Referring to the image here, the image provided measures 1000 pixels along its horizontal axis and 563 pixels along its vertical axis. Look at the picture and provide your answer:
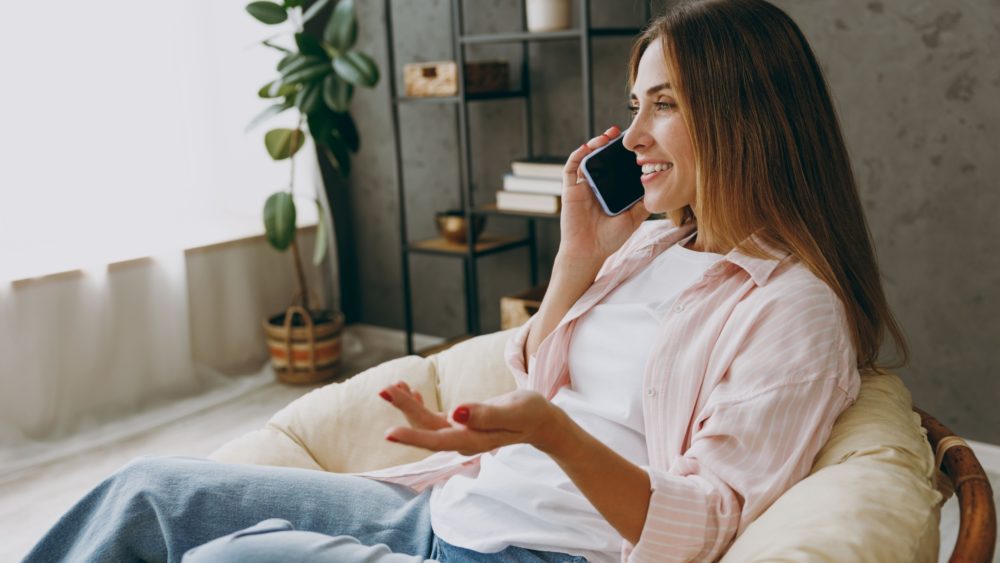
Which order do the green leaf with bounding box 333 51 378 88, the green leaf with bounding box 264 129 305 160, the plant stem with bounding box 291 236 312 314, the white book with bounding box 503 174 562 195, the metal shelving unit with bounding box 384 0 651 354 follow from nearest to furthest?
the metal shelving unit with bounding box 384 0 651 354 < the white book with bounding box 503 174 562 195 < the green leaf with bounding box 333 51 378 88 < the green leaf with bounding box 264 129 305 160 < the plant stem with bounding box 291 236 312 314

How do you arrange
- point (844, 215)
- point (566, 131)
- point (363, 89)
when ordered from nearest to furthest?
1. point (844, 215)
2. point (566, 131)
3. point (363, 89)

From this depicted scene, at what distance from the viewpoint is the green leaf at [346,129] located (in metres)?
3.34

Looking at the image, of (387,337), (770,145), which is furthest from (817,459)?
(387,337)

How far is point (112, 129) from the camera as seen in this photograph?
307cm

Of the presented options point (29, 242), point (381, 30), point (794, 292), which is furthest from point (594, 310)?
point (381, 30)

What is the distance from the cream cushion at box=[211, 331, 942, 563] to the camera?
100cm

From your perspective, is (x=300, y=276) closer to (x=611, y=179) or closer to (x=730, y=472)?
(x=611, y=179)

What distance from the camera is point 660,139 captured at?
1321 mm

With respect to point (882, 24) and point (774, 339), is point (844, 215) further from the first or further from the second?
point (882, 24)

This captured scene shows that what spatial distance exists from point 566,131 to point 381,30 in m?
0.93

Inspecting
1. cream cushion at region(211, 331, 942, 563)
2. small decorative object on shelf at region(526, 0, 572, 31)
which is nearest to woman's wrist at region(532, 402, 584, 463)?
cream cushion at region(211, 331, 942, 563)

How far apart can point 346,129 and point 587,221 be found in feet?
6.55

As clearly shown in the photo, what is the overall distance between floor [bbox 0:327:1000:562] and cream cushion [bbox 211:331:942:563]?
2.80 feet

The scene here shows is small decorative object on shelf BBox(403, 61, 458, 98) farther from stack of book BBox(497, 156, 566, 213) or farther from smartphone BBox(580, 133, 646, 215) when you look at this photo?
smartphone BBox(580, 133, 646, 215)
